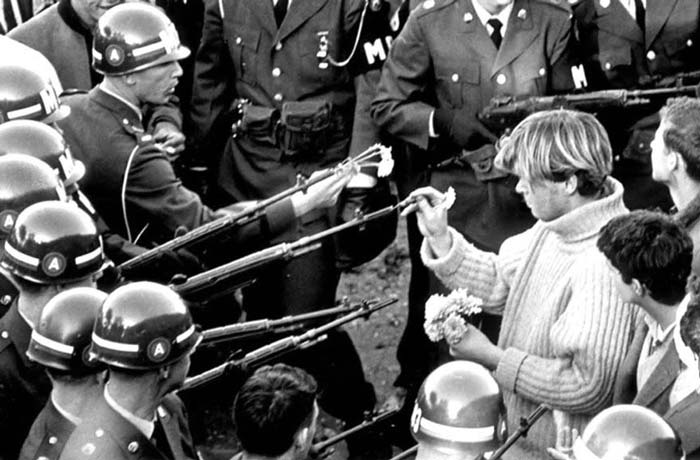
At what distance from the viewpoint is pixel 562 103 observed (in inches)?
287

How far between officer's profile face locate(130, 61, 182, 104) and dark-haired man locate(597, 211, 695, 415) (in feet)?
8.90

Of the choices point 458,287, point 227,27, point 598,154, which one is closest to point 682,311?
point 598,154

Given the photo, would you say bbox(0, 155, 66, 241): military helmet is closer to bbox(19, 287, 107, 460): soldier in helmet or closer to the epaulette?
bbox(19, 287, 107, 460): soldier in helmet

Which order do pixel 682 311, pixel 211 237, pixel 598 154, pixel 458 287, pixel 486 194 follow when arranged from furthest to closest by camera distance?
pixel 486 194
pixel 211 237
pixel 458 287
pixel 598 154
pixel 682 311

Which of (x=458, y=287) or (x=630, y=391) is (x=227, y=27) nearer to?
(x=458, y=287)

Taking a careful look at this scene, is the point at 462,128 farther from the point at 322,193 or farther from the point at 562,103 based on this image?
the point at 322,193

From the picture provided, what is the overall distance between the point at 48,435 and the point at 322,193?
2.34m

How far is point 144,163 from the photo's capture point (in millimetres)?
7184

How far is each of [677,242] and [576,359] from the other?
59 cm

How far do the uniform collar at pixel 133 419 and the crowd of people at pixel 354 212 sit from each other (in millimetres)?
17

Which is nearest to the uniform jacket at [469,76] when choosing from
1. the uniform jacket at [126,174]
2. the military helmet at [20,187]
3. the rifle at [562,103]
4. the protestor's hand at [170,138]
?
the rifle at [562,103]

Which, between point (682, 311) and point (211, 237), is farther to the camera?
point (211, 237)

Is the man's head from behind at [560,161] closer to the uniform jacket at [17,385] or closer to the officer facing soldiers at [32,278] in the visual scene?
the officer facing soldiers at [32,278]

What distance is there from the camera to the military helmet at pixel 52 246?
19.5ft
